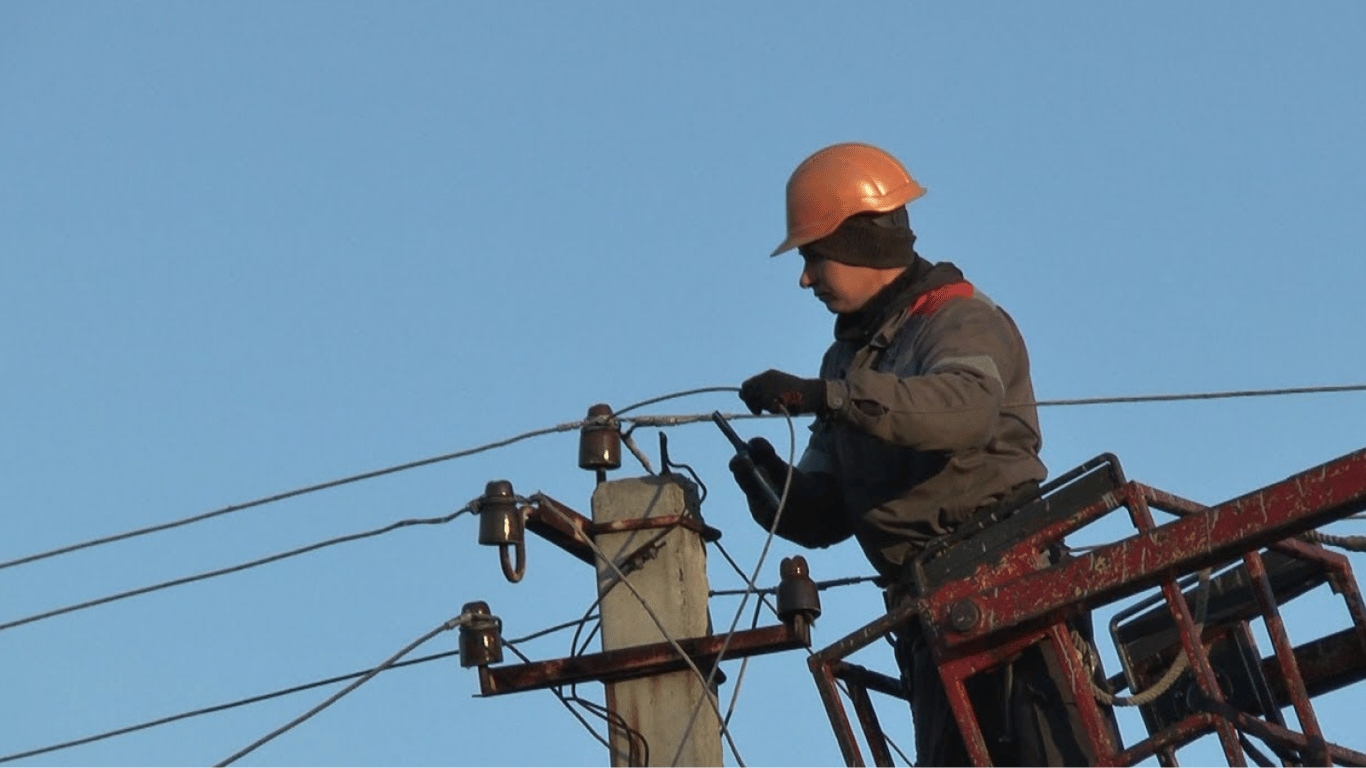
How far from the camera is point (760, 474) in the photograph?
25.7 feet

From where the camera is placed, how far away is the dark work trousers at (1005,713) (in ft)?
21.1

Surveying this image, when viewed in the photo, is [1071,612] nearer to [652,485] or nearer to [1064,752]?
[1064,752]

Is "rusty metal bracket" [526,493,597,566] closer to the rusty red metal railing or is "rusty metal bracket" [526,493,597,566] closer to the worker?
the worker

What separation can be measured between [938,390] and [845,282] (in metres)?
0.92

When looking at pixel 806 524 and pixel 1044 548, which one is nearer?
pixel 1044 548

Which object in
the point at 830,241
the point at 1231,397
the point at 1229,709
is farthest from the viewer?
the point at 1231,397

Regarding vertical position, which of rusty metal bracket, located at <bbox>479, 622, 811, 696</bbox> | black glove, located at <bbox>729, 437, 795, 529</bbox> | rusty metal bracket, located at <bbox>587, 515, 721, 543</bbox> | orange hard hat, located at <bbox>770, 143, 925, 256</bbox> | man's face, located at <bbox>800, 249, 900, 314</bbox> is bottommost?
rusty metal bracket, located at <bbox>479, 622, 811, 696</bbox>

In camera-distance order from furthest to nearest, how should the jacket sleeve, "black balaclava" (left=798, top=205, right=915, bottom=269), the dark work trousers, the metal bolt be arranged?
"black balaclava" (left=798, top=205, right=915, bottom=269), the jacket sleeve, the dark work trousers, the metal bolt

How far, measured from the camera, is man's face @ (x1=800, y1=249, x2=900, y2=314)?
298 inches

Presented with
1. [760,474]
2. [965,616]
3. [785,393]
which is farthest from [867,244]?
[965,616]

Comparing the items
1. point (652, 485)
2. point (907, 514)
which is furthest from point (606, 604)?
point (907, 514)

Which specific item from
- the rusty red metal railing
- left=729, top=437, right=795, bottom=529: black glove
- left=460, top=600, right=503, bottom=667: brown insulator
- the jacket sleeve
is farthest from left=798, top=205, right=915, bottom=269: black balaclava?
left=460, top=600, right=503, bottom=667: brown insulator

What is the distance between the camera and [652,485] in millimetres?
7500

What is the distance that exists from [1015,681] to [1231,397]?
228 cm
